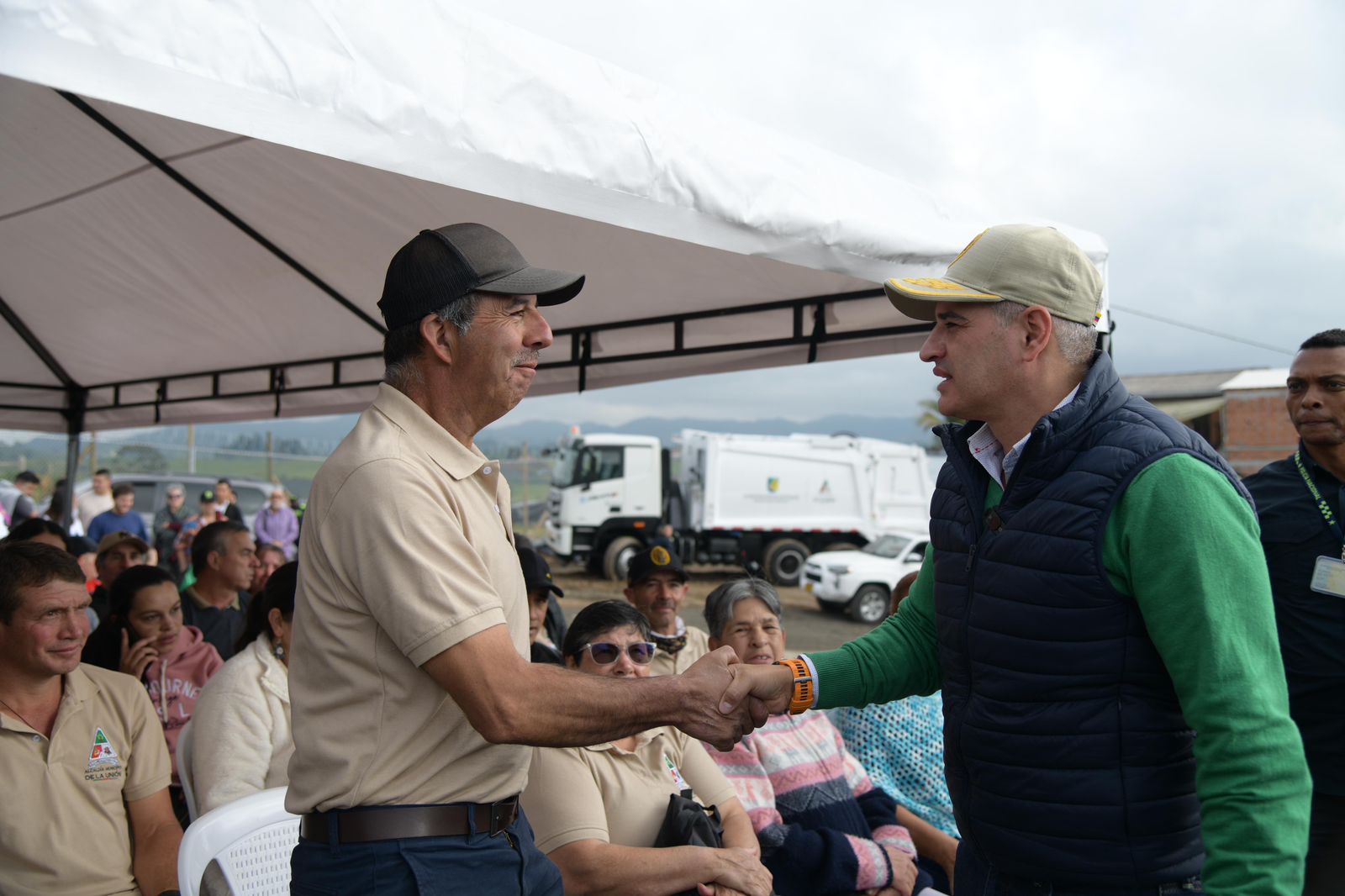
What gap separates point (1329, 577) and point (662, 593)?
282cm

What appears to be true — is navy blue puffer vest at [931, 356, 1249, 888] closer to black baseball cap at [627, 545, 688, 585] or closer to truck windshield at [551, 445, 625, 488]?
black baseball cap at [627, 545, 688, 585]

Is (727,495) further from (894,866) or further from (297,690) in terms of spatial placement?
(297,690)

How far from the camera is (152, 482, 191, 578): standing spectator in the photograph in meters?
11.9

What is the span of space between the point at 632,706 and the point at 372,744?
432 millimetres

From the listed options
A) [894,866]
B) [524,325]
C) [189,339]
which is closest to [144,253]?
[189,339]

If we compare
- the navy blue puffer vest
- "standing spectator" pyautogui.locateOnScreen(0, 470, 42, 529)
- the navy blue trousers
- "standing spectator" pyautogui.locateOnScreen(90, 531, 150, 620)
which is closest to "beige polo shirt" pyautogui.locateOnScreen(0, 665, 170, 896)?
the navy blue trousers

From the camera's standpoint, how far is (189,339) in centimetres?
543

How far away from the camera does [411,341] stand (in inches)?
69.1

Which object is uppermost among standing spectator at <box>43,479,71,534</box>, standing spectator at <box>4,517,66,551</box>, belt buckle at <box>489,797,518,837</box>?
standing spectator at <box>43,479,71,534</box>

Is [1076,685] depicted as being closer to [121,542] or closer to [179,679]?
[179,679]

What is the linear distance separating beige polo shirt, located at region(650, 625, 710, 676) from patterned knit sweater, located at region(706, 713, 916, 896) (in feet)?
1.92

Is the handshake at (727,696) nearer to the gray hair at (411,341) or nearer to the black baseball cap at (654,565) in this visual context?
the gray hair at (411,341)

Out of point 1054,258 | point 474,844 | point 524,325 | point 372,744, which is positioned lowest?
point 474,844

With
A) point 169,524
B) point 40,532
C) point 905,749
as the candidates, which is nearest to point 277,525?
point 169,524
